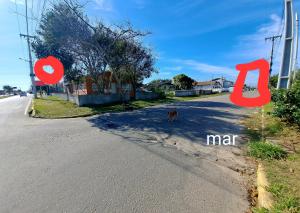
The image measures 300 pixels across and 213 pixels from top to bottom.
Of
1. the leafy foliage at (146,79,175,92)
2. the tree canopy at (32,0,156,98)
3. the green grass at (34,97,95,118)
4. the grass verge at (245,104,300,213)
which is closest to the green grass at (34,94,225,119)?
the green grass at (34,97,95,118)

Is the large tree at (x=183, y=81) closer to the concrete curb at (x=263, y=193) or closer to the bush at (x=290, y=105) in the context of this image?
the bush at (x=290, y=105)

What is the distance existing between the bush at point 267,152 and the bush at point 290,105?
103 inches

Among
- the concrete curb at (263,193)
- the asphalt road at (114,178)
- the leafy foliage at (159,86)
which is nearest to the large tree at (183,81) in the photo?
the leafy foliage at (159,86)

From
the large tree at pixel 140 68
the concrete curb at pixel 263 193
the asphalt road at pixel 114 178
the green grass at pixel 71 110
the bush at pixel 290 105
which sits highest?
the large tree at pixel 140 68

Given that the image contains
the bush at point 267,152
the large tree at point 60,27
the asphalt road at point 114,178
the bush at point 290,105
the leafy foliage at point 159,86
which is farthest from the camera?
the leafy foliage at point 159,86

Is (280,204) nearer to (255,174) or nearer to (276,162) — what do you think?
(255,174)

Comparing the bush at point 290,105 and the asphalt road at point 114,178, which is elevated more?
the bush at point 290,105

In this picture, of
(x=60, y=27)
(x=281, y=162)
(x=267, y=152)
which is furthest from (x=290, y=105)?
(x=60, y=27)

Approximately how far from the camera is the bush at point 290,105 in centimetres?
710

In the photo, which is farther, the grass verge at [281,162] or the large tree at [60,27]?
the large tree at [60,27]

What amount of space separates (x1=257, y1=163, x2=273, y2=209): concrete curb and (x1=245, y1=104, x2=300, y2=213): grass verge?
0.21 ft

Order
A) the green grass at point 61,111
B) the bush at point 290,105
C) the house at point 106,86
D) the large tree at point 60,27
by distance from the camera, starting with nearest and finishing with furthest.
Answer: the bush at point 290,105 → the green grass at point 61,111 → the large tree at point 60,27 → the house at point 106,86

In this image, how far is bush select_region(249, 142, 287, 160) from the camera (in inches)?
186

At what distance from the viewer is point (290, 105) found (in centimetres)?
759
